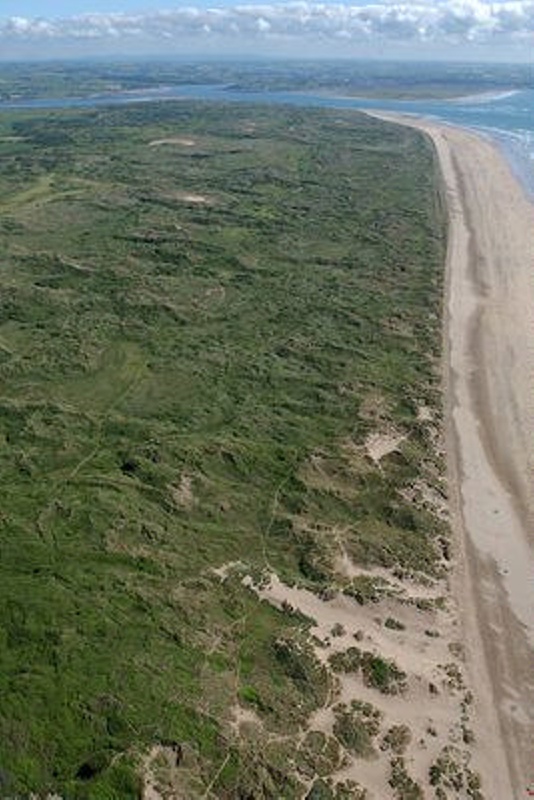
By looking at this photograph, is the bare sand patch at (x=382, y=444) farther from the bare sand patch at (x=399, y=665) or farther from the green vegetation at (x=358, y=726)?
the green vegetation at (x=358, y=726)

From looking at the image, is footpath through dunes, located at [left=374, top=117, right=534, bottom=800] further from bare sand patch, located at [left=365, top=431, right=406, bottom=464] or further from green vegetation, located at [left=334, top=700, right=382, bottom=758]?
green vegetation, located at [left=334, top=700, right=382, bottom=758]

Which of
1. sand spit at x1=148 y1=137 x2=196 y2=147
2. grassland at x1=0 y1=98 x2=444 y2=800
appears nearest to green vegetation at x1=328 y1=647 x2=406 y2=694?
grassland at x1=0 y1=98 x2=444 y2=800

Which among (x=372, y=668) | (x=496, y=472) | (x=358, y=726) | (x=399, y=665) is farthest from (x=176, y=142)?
(x=358, y=726)

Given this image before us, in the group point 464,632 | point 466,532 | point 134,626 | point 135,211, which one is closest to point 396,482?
point 466,532

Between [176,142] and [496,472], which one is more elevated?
[176,142]

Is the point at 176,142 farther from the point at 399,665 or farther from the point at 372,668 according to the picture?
the point at 372,668
